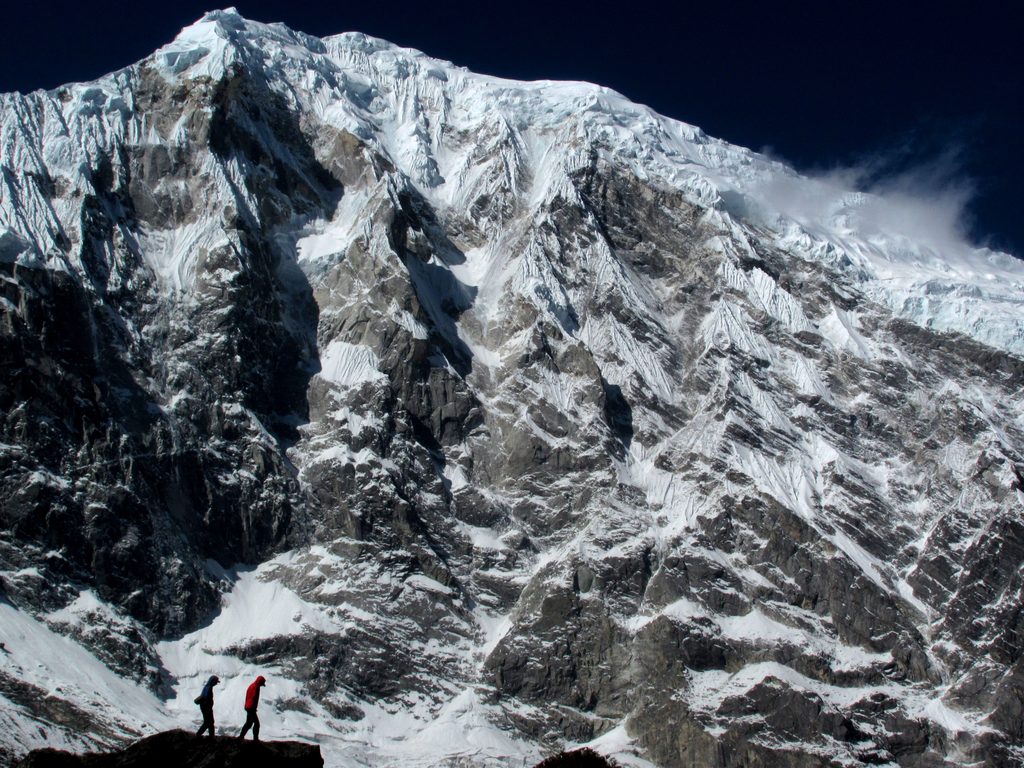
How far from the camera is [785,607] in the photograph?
177625mm

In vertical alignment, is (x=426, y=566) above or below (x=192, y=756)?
below

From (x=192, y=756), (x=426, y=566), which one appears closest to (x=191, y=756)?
(x=192, y=756)

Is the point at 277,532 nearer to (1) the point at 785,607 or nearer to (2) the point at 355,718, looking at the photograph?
(2) the point at 355,718

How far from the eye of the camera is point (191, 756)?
48.8 m

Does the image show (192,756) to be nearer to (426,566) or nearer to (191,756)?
(191,756)

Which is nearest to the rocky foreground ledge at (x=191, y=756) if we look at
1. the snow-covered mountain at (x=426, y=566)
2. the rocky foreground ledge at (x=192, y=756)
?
the rocky foreground ledge at (x=192, y=756)

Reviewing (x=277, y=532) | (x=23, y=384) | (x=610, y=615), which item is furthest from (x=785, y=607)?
(x=23, y=384)

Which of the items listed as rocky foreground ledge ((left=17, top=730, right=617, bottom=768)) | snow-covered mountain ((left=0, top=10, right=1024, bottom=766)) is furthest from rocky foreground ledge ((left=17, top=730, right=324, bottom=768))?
snow-covered mountain ((left=0, top=10, right=1024, bottom=766))

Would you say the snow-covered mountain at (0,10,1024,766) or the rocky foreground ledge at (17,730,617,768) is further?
the snow-covered mountain at (0,10,1024,766)

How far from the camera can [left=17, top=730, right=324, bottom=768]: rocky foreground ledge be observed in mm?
48094

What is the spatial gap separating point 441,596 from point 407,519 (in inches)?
505

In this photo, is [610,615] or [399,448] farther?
[399,448]

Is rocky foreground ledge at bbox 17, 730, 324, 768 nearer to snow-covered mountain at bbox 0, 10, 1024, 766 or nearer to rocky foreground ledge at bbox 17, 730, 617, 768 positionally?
rocky foreground ledge at bbox 17, 730, 617, 768

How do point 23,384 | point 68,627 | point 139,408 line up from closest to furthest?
point 68,627, point 23,384, point 139,408
